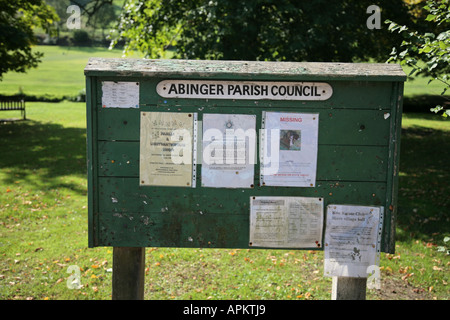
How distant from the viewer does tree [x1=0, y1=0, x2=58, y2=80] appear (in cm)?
1387

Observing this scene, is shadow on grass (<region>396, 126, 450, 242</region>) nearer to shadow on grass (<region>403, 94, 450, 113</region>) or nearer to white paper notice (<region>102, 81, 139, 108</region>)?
white paper notice (<region>102, 81, 139, 108</region>)

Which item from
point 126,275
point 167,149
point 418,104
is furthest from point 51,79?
point 167,149

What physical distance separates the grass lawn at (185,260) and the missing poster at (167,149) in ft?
4.72

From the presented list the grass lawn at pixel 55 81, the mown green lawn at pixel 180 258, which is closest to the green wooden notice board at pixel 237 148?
the mown green lawn at pixel 180 258

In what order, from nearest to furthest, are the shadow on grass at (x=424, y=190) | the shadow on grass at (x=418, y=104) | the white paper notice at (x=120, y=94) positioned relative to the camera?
the white paper notice at (x=120, y=94) → the shadow on grass at (x=424, y=190) → the shadow on grass at (x=418, y=104)

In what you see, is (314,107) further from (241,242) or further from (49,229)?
(49,229)

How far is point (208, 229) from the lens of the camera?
8.64 ft

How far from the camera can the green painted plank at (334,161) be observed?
2.56 m

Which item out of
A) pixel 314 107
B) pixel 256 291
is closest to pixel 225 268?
pixel 256 291

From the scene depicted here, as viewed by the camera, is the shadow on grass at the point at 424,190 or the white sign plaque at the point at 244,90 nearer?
the white sign plaque at the point at 244,90

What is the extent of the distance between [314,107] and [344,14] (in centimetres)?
770

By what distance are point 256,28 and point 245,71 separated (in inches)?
286

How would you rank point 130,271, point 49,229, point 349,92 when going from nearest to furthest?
1. point 349,92
2. point 130,271
3. point 49,229

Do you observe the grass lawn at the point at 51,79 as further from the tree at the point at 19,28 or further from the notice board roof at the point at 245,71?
the notice board roof at the point at 245,71
